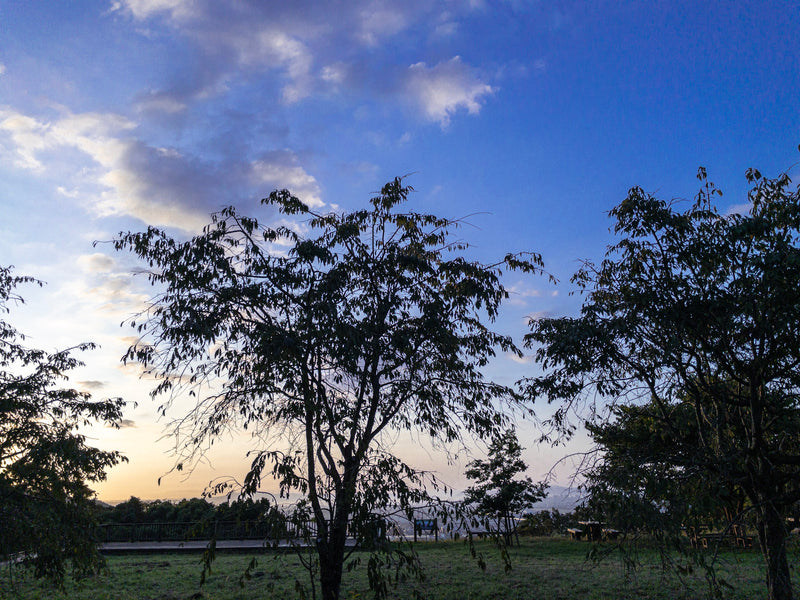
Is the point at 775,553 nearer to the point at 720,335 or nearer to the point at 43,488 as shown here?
the point at 720,335

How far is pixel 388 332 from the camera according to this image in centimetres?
1014

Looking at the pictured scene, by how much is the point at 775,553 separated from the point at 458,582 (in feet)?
27.5

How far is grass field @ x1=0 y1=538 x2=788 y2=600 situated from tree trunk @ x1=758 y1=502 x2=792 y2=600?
1.97 metres

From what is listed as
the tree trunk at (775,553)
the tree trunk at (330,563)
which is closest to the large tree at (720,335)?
the tree trunk at (775,553)

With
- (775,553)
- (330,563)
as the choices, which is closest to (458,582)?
(330,563)

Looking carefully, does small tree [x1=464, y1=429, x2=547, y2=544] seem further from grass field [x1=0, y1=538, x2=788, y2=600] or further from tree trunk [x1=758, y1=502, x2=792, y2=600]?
tree trunk [x1=758, y1=502, x2=792, y2=600]

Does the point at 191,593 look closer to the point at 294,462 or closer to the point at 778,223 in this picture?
the point at 294,462

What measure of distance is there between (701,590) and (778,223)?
9116mm

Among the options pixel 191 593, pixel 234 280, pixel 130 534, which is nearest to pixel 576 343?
pixel 234 280

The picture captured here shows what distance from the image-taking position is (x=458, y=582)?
1464cm

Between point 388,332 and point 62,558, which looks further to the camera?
point 388,332

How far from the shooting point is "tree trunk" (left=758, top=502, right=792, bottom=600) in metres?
8.20

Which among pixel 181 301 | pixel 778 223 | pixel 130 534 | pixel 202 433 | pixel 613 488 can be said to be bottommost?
pixel 130 534

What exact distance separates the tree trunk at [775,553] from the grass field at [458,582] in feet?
6.46
